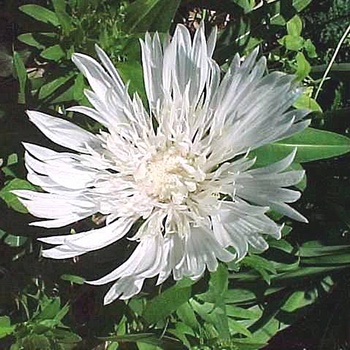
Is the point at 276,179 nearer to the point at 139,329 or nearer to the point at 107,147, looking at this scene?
the point at 107,147

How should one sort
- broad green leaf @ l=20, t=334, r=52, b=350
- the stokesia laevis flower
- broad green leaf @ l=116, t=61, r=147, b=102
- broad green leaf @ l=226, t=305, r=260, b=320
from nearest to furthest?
the stokesia laevis flower → broad green leaf @ l=116, t=61, r=147, b=102 → broad green leaf @ l=20, t=334, r=52, b=350 → broad green leaf @ l=226, t=305, r=260, b=320

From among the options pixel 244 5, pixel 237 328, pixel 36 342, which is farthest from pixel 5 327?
pixel 244 5

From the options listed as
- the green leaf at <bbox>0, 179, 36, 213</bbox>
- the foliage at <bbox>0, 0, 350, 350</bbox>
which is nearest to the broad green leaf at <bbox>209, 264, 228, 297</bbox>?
the foliage at <bbox>0, 0, 350, 350</bbox>

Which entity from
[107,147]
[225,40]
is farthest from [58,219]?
[225,40]

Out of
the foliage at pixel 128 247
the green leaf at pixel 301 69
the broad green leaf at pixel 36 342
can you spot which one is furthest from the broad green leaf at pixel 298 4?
the broad green leaf at pixel 36 342

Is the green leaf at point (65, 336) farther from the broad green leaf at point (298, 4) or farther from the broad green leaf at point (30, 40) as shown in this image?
the broad green leaf at point (298, 4)

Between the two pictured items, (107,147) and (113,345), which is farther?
(113,345)

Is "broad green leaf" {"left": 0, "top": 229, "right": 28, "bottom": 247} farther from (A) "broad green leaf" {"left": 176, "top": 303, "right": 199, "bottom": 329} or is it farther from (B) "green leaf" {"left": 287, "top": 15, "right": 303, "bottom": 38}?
(B) "green leaf" {"left": 287, "top": 15, "right": 303, "bottom": 38}

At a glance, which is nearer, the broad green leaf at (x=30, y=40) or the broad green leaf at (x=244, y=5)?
the broad green leaf at (x=30, y=40)
